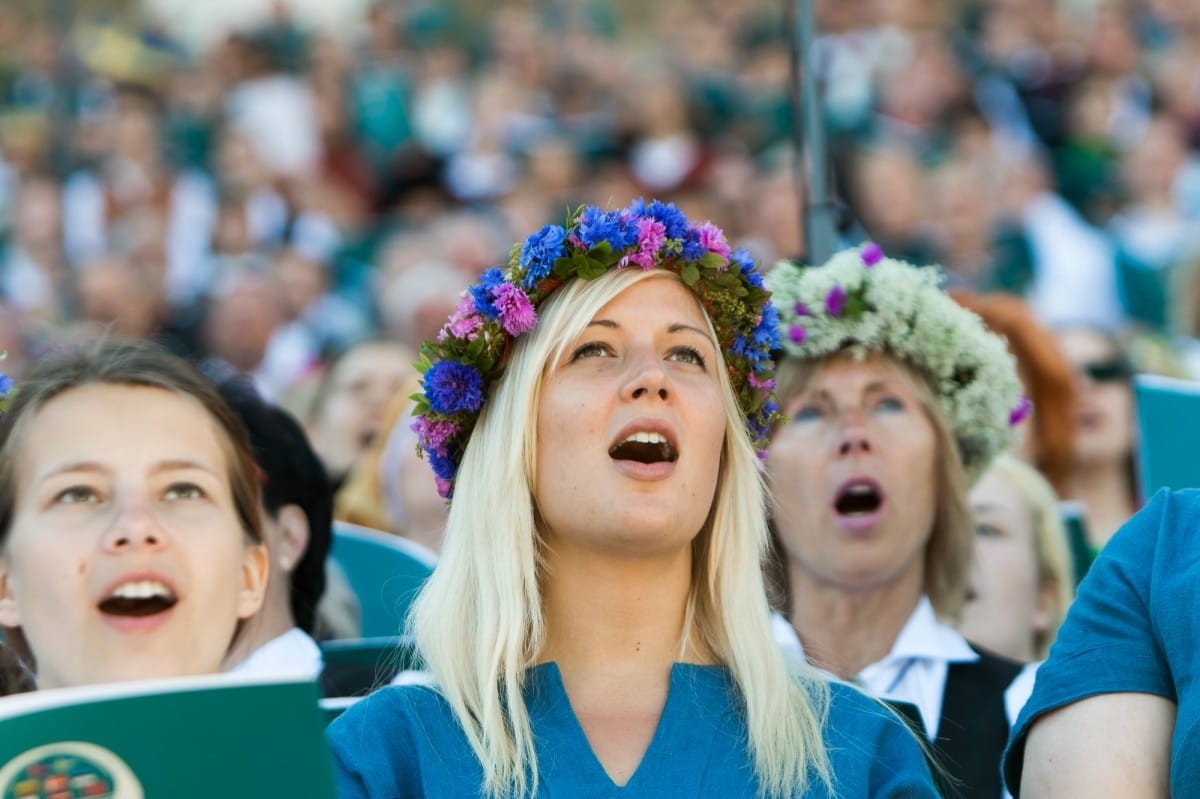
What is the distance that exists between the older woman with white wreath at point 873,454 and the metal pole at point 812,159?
51cm

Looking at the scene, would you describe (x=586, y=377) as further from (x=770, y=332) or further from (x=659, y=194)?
(x=659, y=194)

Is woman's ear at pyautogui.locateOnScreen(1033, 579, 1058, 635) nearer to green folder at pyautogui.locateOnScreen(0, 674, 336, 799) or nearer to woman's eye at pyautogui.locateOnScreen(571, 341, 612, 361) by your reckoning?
woman's eye at pyautogui.locateOnScreen(571, 341, 612, 361)

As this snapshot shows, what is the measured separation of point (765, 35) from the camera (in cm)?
1102

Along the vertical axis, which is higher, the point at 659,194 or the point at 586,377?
the point at 659,194

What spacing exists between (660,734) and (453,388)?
72cm

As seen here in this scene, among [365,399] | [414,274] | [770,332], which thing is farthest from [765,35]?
[770,332]

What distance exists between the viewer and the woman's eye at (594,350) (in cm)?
334

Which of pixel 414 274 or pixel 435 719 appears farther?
pixel 414 274

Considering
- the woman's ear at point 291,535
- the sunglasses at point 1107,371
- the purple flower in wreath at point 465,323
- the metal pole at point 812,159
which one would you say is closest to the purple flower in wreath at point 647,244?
the purple flower in wreath at point 465,323

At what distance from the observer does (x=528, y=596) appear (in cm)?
323

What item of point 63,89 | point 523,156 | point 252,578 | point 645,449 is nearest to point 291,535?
point 252,578

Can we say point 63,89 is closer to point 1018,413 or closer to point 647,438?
point 1018,413

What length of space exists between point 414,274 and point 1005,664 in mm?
4578

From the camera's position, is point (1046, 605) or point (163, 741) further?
point (1046, 605)
